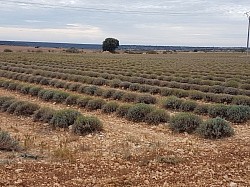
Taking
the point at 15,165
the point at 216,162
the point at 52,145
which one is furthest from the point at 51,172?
the point at 216,162

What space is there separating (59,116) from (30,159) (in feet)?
17.9

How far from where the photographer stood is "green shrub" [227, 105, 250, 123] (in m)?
15.8

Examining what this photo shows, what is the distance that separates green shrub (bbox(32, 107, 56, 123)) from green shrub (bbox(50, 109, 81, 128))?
869 mm

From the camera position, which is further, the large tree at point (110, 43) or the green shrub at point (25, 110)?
the large tree at point (110, 43)

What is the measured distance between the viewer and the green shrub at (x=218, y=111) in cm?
1678

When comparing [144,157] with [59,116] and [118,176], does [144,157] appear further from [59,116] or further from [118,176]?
[59,116]

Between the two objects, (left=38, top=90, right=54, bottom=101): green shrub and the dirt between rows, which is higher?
(left=38, top=90, right=54, bottom=101): green shrub

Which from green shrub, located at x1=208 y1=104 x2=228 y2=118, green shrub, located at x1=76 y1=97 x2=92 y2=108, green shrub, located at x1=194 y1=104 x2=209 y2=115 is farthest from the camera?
green shrub, located at x1=76 y1=97 x2=92 y2=108

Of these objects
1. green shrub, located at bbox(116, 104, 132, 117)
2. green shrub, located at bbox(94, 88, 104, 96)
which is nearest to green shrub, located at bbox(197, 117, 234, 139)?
green shrub, located at bbox(116, 104, 132, 117)

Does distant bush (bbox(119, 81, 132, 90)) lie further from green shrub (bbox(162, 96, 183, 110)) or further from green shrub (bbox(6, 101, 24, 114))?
green shrub (bbox(6, 101, 24, 114))

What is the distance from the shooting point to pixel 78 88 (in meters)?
27.7

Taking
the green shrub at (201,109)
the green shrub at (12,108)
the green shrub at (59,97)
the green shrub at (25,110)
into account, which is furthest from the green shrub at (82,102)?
the green shrub at (201,109)

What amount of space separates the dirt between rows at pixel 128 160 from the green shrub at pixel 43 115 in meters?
1.93

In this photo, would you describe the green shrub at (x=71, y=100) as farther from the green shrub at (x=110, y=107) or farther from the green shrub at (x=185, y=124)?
the green shrub at (x=185, y=124)
